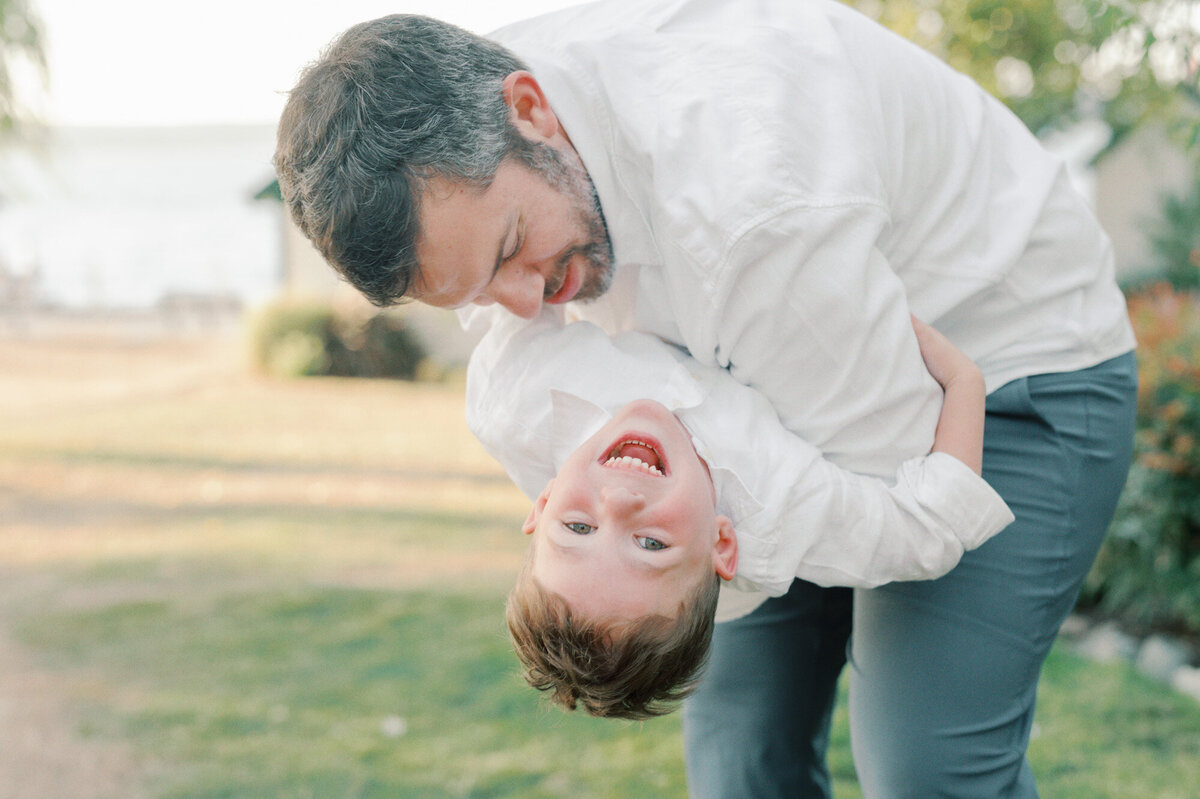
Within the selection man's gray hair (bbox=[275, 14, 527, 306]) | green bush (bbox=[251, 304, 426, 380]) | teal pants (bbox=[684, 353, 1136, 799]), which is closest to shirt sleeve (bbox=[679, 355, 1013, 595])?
teal pants (bbox=[684, 353, 1136, 799])

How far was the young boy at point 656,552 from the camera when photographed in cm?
163

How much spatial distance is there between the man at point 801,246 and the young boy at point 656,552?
7 cm

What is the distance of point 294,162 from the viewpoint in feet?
4.96

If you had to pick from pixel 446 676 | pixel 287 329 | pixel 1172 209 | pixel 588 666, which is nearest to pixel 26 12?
pixel 446 676

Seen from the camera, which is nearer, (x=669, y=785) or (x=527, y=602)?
(x=527, y=602)

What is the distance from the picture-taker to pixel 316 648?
462 centimetres

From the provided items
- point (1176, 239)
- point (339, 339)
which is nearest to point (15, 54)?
point (339, 339)

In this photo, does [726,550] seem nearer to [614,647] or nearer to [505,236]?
[614,647]

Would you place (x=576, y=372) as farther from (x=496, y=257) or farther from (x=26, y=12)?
(x=26, y=12)

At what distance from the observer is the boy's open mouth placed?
5.77 ft

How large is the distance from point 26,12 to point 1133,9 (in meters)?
5.91

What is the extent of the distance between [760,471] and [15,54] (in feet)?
20.4

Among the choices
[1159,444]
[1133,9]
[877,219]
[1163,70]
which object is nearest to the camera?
[877,219]

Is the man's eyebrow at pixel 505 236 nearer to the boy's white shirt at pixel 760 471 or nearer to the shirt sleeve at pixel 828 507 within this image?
the boy's white shirt at pixel 760 471
